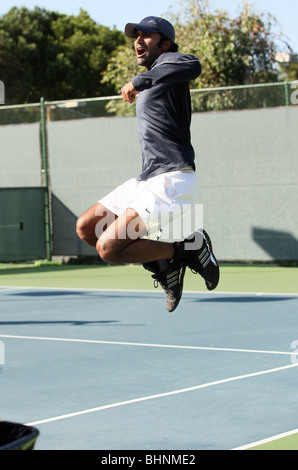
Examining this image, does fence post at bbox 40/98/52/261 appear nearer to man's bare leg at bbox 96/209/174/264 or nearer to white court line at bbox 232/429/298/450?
white court line at bbox 232/429/298/450

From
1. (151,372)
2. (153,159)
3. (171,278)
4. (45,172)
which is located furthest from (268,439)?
(45,172)

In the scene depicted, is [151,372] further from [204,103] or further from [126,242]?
[204,103]

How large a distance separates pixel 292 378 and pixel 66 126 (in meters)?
12.7

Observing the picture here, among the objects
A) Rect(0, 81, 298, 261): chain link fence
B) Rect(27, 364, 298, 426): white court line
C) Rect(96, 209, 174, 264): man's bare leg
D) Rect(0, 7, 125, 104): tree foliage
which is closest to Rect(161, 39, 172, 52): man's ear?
Rect(96, 209, 174, 264): man's bare leg

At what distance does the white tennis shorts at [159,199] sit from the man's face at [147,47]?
69 cm

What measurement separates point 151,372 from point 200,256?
7.70 ft

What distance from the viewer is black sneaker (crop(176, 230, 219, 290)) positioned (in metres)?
5.15

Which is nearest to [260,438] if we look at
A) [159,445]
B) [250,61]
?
[159,445]

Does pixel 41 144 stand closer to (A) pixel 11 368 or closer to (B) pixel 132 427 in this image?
(A) pixel 11 368

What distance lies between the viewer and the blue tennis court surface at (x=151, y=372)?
18.2ft

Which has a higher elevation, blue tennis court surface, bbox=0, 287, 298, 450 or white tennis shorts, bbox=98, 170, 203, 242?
white tennis shorts, bbox=98, 170, 203, 242

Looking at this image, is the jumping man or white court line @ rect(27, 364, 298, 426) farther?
white court line @ rect(27, 364, 298, 426)

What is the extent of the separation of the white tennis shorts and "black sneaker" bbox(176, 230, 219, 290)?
0.54 feet

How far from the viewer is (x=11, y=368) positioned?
302 inches
